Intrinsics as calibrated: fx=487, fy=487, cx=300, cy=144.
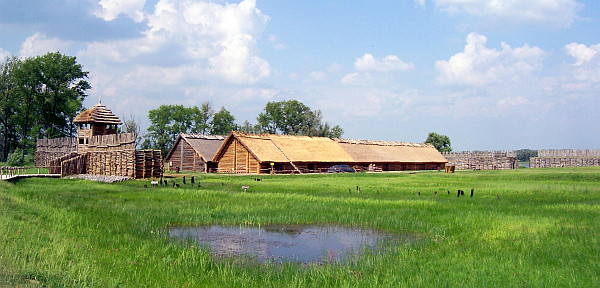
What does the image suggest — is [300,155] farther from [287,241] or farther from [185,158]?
[287,241]

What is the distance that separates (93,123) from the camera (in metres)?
51.3

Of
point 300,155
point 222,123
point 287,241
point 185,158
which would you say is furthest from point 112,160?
point 222,123

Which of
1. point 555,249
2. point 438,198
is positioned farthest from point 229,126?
point 555,249

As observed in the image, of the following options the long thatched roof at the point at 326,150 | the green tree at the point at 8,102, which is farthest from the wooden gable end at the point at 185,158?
the green tree at the point at 8,102

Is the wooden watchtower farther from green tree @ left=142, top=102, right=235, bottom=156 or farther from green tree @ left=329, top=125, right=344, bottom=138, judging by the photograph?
green tree @ left=329, top=125, right=344, bottom=138

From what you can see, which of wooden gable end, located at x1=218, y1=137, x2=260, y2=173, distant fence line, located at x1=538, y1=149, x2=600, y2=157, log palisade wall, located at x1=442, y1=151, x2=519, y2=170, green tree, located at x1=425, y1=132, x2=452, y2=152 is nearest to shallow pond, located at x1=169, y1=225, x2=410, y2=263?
wooden gable end, located at x1=218, y1=137, x2=260, y2=173

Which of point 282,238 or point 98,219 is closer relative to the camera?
point 282,238

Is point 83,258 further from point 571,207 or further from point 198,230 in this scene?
point 571,207

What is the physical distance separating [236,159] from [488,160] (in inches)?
1769

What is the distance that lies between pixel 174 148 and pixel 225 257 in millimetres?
57061

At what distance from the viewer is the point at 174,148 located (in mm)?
66438

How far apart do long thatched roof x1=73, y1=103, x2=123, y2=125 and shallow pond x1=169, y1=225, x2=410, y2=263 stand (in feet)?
130

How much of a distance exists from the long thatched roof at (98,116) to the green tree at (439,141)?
275 ft

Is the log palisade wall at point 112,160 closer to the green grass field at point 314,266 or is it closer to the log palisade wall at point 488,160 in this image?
the green grass field at point 314,266
